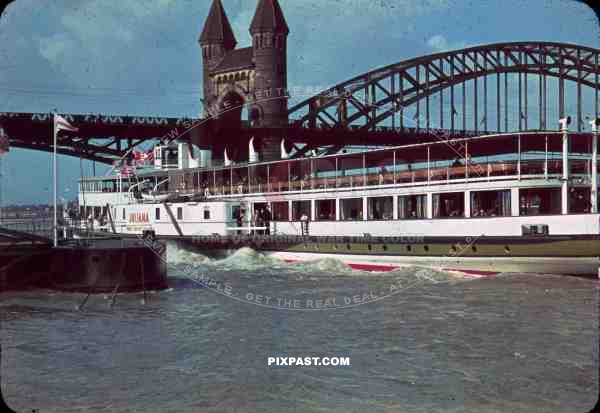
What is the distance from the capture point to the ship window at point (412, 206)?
28.7m

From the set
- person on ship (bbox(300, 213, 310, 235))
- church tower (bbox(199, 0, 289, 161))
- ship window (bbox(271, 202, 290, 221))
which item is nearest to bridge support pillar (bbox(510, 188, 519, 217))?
person on ship (bbox(300, 213, 310, 235))

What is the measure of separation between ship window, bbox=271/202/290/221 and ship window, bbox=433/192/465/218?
29.1ft

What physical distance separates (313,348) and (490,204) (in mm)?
14121

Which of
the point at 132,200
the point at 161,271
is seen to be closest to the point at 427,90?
the point at 132,200

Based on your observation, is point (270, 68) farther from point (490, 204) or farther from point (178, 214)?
point (490, 204)

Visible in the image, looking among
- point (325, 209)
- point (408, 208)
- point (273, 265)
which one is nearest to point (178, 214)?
point (325, 209)

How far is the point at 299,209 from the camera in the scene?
34094 mm

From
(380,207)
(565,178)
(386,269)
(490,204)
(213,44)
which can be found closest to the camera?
(565,178)

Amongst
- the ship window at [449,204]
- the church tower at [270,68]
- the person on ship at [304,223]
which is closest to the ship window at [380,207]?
the ship window at [449,204]

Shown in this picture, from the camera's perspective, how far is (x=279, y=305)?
20.0 meters

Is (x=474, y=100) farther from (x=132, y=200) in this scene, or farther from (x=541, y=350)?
(x=541, y=350)

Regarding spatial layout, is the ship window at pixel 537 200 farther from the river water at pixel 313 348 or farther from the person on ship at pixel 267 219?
the person on ship at pixel 267 219

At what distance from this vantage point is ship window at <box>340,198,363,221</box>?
31.2 metres

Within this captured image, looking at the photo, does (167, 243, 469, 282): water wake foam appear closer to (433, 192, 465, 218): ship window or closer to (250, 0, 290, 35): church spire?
(433, 192, 465, 218): ship window
